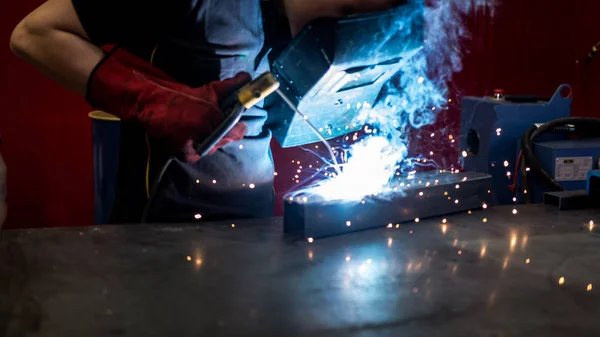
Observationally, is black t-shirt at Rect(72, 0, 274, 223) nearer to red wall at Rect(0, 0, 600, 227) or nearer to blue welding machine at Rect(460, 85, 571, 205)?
blue welding machine at Rect(460, 85, 571, 205)

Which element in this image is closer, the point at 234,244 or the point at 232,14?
the point at 234,244

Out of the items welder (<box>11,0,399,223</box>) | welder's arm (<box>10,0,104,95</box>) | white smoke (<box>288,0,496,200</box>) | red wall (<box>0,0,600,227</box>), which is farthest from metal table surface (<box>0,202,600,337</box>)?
red wall (<box>0,0,600,227</box>)

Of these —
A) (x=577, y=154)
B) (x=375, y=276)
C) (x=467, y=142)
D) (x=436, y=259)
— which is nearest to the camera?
(x=375, y=276)

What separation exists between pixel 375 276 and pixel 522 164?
104 cm

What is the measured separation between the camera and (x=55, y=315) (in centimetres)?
92

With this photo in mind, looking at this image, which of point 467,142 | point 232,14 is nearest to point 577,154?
point 467,142

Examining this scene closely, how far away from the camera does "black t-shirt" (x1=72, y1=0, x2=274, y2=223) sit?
1635 mm

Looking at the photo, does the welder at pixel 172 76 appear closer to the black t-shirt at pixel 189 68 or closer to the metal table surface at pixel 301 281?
the black t-shirt at pixel 189 68

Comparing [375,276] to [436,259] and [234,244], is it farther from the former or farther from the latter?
[234,244]

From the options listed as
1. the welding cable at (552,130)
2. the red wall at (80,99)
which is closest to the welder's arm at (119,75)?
the welding cable at (552,130)

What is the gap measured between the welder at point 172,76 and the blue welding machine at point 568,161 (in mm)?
713

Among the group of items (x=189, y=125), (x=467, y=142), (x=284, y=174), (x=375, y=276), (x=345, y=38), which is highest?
(x=345, y=38)

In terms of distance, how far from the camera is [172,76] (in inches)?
67.0

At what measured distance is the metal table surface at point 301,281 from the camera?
0.90 meters
